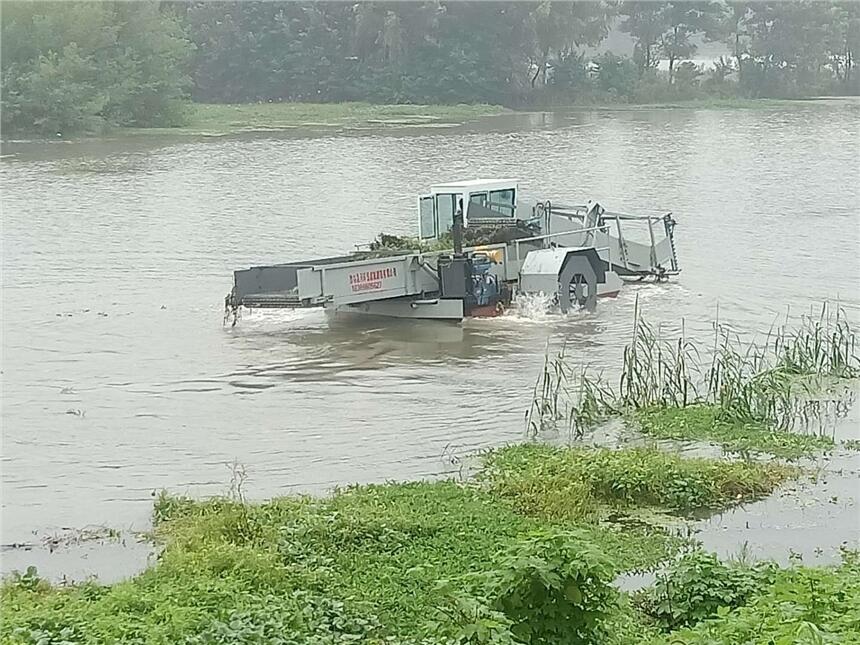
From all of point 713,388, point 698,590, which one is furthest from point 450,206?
point 698,590

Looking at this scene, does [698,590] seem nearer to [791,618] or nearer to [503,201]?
[791,618]

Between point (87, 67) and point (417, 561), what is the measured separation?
1952 inches

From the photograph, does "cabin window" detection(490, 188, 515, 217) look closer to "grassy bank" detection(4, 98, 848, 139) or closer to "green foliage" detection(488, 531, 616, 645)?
"green foliage" detection(488, 531, 616, 645)

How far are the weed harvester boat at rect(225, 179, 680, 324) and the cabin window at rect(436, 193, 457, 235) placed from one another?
0.02m

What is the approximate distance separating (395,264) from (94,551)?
9.38 metres

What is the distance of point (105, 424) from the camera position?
14.3m

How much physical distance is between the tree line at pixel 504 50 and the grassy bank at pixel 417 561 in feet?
173

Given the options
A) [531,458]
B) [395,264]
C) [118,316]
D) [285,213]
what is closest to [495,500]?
[531,458]

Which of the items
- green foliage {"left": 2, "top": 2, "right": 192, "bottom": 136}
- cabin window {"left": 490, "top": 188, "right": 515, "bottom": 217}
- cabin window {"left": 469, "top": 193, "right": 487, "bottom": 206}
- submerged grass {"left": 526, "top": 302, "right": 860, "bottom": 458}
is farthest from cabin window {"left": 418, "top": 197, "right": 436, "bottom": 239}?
green foliage {"left": 2, "top": 2, "right": 192, "bottom": 136}

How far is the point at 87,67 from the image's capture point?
5519cm

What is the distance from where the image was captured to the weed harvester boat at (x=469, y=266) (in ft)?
60.5

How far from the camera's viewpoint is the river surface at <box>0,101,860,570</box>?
508 inches

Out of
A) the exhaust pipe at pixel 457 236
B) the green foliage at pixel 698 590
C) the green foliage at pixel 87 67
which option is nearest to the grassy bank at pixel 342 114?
the green foliage at pixel 87 67

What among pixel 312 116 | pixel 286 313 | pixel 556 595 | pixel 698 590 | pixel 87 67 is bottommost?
pixel 286 313
